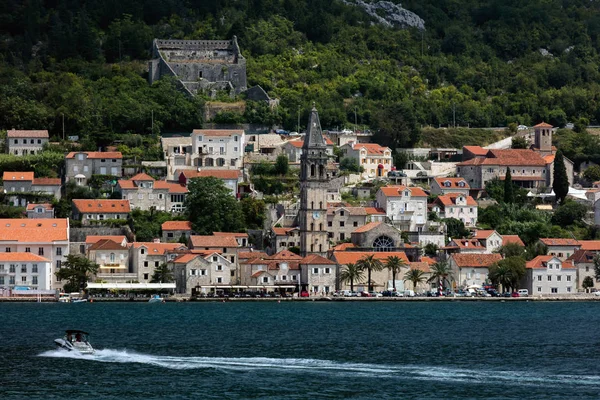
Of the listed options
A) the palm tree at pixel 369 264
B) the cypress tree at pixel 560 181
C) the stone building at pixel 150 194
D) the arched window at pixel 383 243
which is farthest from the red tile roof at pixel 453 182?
the stone building at pixel 150 194

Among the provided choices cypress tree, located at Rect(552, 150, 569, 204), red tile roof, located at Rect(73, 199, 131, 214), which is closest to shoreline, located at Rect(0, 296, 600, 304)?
red tile roof, located at Rect(73, 199, 131, 214)

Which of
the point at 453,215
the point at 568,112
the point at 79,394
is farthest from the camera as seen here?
the point at 568,112

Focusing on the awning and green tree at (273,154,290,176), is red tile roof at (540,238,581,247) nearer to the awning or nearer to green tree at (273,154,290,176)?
green tree at (273,154,290,176)

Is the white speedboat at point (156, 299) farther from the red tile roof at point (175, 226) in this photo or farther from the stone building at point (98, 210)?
the stone building at point (98, 210)

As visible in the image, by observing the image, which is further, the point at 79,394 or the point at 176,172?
the point at 176,172

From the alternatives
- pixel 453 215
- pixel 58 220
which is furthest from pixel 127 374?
pixel 453 215

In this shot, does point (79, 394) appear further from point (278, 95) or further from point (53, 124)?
point (278, 95)
